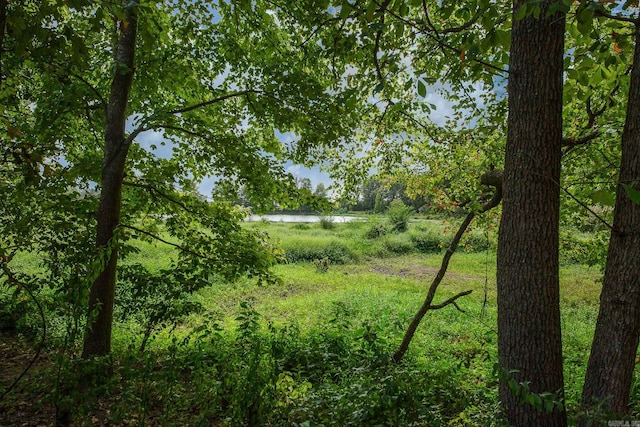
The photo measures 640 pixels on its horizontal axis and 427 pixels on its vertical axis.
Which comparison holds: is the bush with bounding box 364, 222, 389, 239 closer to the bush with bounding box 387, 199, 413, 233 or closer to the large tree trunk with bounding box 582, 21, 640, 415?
the bush with bounding box 387, 199, 413, 233

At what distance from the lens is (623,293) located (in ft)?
7.07

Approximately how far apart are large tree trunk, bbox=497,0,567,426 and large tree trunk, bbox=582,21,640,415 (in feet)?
0.78

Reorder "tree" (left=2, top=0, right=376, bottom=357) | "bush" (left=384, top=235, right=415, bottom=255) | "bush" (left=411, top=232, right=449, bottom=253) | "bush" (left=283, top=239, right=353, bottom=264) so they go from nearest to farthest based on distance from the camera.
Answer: "tree" (left=2, top=0, right=376, bottom=357) < "bush" (left=283, top=239, right=353, bottom=264) < "bush" (left=384, top=235, right=415, bottom=255) < "bush" (left=411, top=232, right=449, bottom=253)

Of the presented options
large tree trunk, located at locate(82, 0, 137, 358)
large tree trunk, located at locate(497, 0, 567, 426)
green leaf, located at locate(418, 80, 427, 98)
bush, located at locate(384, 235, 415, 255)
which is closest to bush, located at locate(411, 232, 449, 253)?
bush, located at locate(384, 235, 415, 255)

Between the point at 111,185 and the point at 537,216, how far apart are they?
4824 millimetres

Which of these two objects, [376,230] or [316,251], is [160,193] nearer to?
[316,251]

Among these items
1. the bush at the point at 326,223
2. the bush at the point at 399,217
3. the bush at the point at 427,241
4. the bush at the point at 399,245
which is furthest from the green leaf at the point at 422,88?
the bush at the point at 326,223

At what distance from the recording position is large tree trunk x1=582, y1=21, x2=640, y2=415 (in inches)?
84.3

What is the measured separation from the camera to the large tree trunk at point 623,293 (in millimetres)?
2141

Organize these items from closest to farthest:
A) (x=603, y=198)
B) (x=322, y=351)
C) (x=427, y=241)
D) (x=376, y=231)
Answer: (x=603, y=198), (x=322, y=351), (x=427, y=241), (x=376, y=231)

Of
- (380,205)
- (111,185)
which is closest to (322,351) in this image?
(111,185)

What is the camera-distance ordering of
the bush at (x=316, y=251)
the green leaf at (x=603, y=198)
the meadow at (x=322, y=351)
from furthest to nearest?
the bush at (x=316, y=251) < the meadow at (x=322, y=351) < the green leaf at (x=603, y=198)

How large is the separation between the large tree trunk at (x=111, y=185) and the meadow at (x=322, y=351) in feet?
1.35

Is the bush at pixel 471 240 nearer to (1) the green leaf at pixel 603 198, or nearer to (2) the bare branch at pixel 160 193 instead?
(1) the green leaf at pixel 603 198
